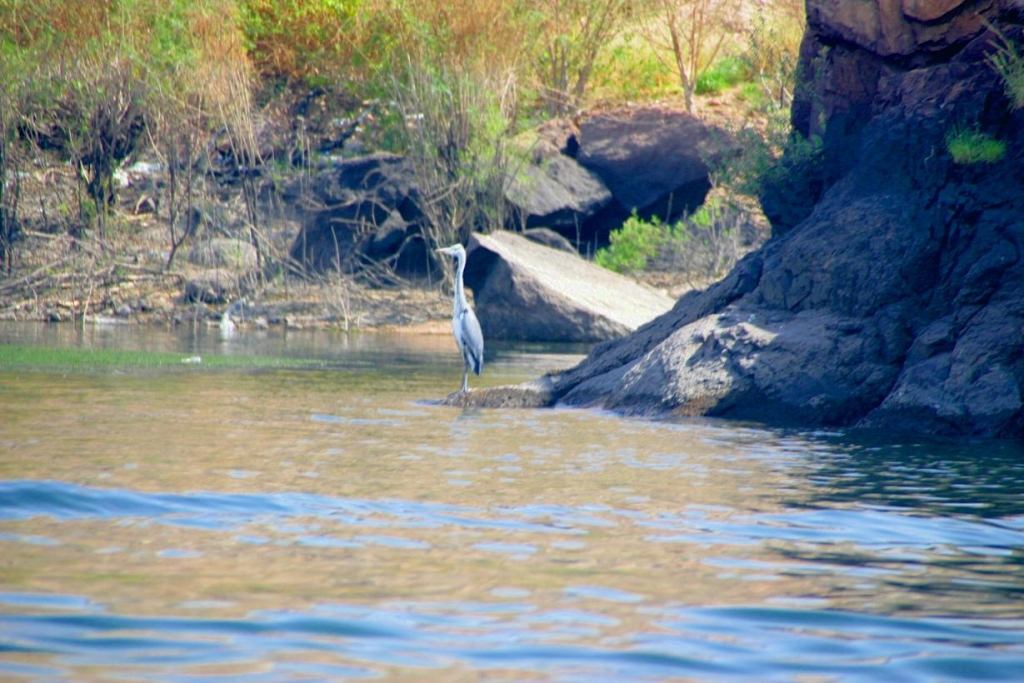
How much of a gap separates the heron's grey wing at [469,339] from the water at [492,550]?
2.59m

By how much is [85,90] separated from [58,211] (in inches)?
95.9

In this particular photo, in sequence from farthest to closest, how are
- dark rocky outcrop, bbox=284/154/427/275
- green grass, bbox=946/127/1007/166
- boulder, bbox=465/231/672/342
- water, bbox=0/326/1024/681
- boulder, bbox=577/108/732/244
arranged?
1. boulder, bbox=577/108/732/244
2. dark rocky outcrop, bbox=284/154/427/275
3. boulder, bbox=465/231/672/342
4. green grass, bbox=946/127/1007/166
5. water, bbox=0/326/1024/681

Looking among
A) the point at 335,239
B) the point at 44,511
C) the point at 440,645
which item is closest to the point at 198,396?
the point at 44,511

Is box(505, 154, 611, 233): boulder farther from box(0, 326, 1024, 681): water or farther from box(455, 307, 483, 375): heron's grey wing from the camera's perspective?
box(0, 326, 1024, 681): water

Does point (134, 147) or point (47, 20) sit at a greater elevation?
point (47, 20)

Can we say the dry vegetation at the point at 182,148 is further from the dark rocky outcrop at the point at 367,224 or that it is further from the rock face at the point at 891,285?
the rock face at the point at 891,285

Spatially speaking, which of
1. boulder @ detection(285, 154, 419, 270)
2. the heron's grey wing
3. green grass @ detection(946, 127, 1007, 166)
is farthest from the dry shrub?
green grass @ detection(946, 127, 1007, 166)

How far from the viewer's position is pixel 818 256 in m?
10.3

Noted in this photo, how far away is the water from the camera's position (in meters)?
3.68

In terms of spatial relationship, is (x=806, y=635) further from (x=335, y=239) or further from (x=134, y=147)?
(x=134, y=147)

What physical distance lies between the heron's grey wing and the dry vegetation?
8362mm

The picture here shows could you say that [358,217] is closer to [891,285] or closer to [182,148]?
[182,148]

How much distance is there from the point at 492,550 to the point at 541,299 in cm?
1307

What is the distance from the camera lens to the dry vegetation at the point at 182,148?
20.1m
